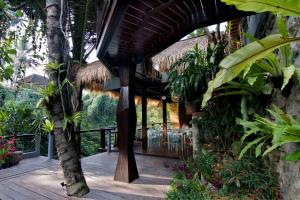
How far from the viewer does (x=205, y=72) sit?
2848 mm

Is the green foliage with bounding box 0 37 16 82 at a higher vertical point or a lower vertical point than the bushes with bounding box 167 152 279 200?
higher

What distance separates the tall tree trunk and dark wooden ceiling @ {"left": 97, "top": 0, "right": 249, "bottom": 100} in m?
0.64

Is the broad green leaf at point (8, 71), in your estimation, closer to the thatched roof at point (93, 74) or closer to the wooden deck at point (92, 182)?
the wooden deck at point (92, 182)

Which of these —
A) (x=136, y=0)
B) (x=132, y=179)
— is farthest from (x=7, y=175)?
(x=136, y=0)

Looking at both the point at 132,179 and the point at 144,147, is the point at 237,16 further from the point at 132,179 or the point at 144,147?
the point at 144,147

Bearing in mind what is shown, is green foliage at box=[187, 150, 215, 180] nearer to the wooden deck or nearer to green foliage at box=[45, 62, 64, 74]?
the wooden deck

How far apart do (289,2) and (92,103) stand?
47.2ft

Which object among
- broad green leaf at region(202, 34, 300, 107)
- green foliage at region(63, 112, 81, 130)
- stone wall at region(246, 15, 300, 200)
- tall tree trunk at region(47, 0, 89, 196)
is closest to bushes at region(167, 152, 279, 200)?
stone wall at region(246, 15, 300, 200)

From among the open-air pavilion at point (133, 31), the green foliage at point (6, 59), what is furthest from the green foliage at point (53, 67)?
the green foliage at point (6, 59)

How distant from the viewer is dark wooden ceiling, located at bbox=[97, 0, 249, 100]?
2193 mm

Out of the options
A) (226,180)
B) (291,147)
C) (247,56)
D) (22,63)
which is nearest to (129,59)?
(226,180)

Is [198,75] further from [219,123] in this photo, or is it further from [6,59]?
[6,59]

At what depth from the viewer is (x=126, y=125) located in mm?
3830

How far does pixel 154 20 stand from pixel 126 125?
2015 millimetres
